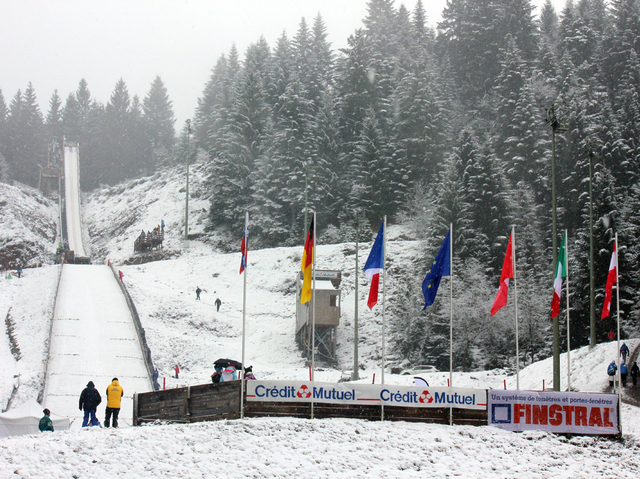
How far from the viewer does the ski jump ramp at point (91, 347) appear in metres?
27.4

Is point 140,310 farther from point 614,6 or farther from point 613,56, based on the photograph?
point 614,6

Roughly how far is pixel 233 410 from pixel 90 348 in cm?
1927

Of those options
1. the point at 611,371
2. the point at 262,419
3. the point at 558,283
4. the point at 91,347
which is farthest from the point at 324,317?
Result: the point at 262,419

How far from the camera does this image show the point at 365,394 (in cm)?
1756

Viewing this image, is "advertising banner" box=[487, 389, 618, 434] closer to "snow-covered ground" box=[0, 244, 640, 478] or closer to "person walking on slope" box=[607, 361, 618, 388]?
"snow-covered ground" box=[0, 244, 640, 478]

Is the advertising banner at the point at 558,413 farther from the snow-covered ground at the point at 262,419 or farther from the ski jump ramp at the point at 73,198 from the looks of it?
the ski jump ramp at the point at 73,198

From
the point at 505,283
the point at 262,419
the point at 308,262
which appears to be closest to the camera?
the point at 262,419

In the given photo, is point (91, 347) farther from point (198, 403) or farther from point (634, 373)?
point (634, 373)

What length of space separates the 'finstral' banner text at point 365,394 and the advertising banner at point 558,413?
2.57 feet

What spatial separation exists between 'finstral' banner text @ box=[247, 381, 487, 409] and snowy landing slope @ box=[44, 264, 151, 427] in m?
10.3

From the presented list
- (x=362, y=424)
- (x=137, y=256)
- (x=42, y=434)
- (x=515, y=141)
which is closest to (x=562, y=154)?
(x=515, y=141)

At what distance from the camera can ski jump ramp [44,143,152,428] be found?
27406mm

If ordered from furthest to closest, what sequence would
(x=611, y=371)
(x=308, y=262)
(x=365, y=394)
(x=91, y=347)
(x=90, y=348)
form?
(x=91, y=347) → (x=90, y=348) → (x=611, y=371) → (x=308, y=262) → (x=365, y=394)

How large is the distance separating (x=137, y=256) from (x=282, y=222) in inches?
624
